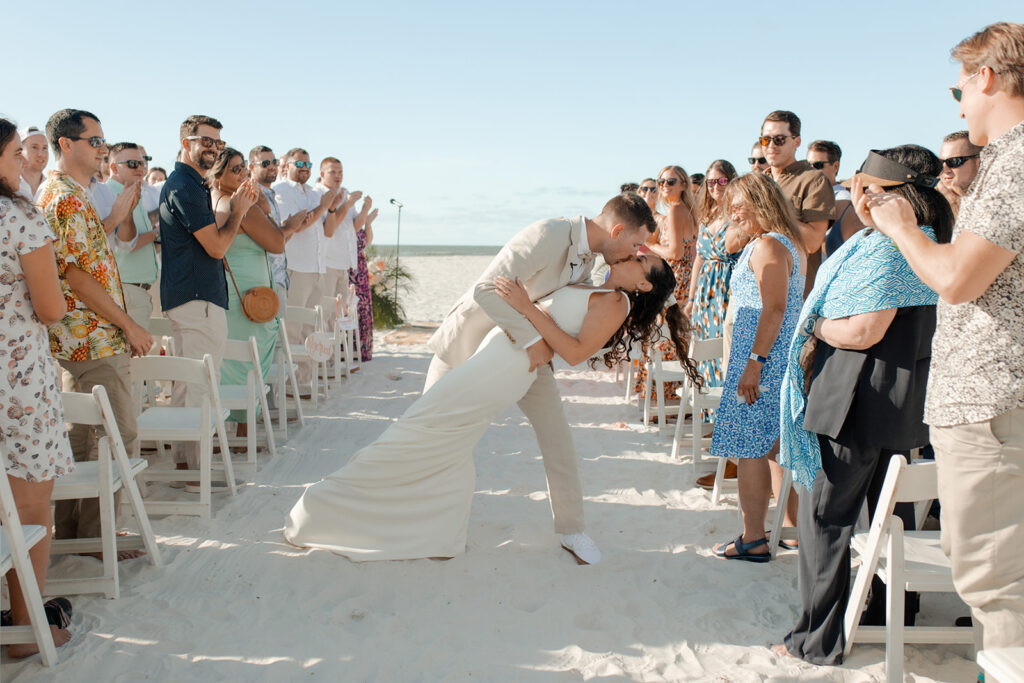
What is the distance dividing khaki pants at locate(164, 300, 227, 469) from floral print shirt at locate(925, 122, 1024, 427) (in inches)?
173

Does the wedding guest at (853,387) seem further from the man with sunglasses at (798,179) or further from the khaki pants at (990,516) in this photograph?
the man with sunglasses at (798,179)

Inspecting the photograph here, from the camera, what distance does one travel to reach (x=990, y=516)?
79.1 inches

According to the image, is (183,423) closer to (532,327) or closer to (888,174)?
(532,327)

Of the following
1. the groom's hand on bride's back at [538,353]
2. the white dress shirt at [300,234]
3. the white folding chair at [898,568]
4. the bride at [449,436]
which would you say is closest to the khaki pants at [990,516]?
the white folding chair at [898,568]

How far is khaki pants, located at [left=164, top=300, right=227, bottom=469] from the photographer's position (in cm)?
495

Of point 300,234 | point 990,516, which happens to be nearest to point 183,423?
point 300,234

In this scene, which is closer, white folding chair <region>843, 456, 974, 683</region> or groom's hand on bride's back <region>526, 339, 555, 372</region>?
white folding chair <region>843, 456, 974, 683</region>

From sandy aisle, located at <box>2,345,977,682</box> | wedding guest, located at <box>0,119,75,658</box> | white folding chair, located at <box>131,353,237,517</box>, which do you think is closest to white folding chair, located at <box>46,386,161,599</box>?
sandy aisle, located at <box>2,345,977,682</box>

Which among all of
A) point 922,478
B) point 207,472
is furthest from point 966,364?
point 207,472

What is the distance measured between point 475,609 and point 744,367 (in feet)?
6.18

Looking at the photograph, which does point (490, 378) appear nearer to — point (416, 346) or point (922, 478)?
point (922, 478)

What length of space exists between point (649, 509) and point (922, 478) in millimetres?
2336

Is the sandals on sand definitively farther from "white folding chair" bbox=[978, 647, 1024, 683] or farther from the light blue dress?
"white folding chair" bbox=[978, 647, 1024, 683]

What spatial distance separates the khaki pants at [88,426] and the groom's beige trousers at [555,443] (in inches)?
62.4
